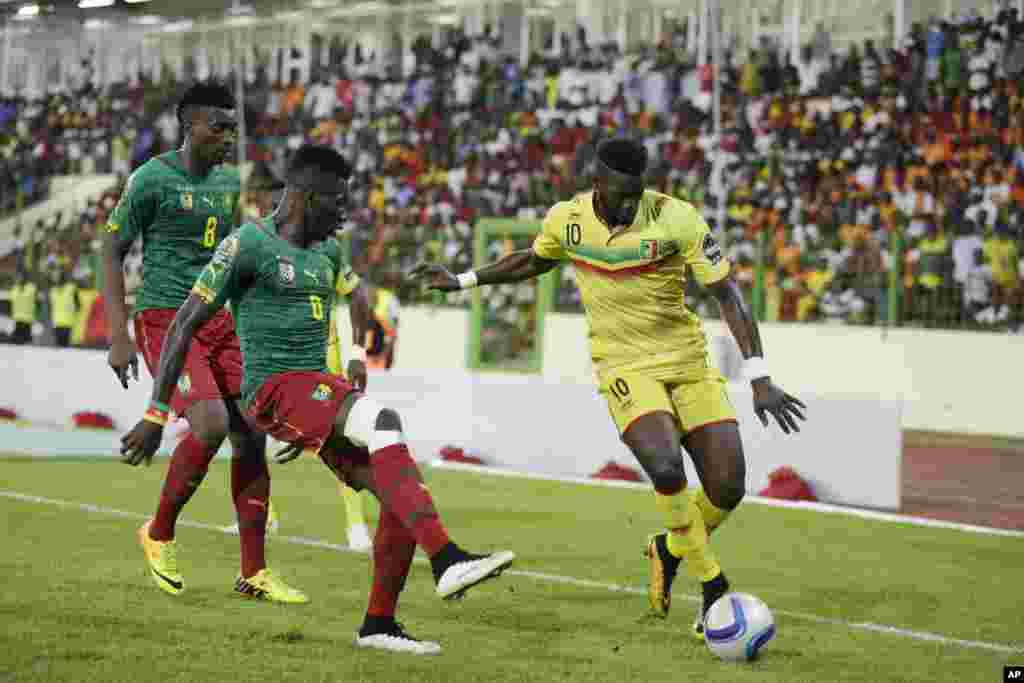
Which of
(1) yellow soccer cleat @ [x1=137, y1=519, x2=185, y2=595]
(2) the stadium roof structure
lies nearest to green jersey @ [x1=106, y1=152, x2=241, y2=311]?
(1) yellow soccer cleat @ [x1=137, y1=519, x2=185, y2=595]

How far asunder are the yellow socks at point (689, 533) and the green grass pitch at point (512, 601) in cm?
35

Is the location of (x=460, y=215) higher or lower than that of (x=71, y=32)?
lower

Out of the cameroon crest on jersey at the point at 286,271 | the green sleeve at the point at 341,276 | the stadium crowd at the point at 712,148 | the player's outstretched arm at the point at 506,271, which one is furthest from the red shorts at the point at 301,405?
the stadium crowd at the point at 712,148

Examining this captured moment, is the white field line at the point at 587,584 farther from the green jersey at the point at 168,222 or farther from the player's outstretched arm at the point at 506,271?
the green jersey at the point at 168,222

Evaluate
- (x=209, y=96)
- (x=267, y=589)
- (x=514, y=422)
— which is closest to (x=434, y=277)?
(x=209, y=96)

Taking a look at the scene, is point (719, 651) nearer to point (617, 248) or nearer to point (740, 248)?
point (617, 248)

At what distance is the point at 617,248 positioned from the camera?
7.93 meters

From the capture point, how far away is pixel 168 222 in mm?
8617

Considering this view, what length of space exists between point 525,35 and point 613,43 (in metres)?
2.78

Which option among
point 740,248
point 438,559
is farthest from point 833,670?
Result: point 740,248

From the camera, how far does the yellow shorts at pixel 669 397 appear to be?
782 centimetres

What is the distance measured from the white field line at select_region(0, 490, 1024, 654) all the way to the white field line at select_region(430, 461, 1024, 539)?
463cm

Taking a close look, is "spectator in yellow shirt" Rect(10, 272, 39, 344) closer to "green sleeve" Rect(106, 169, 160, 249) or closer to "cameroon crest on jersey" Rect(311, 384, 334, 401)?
"green sleeve" Rect(106, 169, 160, 249)

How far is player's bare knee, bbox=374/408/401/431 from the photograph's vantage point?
667 centimetres
